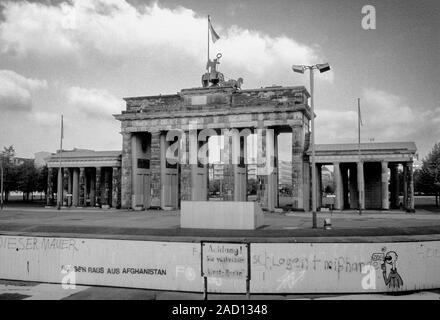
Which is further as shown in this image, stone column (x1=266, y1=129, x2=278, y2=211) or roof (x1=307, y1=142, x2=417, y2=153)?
stone column (x1=266, y1=129, x2=278, y2=211)

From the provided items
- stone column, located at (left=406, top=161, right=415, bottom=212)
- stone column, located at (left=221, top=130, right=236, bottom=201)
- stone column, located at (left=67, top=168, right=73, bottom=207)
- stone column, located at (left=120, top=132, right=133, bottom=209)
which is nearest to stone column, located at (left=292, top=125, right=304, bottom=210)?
stone column, located at (left=221, top=130, right=236, bottom=201)

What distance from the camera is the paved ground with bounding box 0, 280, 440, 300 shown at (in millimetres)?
15491

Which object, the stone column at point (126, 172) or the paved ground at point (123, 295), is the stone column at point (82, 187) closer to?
the stone column at point (126, 172)

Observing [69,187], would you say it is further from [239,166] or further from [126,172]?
[239,166]

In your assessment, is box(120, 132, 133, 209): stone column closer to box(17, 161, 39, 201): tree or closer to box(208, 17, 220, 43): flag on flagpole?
box(208, 17, 220, 43): flag on flagpole

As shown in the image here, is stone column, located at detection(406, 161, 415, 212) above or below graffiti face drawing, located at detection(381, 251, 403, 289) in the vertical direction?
above

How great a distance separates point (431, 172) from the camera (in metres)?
60.5

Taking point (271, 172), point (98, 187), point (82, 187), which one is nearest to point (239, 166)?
point (271, 172)

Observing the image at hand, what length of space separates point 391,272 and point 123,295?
1093cm

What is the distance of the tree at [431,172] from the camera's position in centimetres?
6012

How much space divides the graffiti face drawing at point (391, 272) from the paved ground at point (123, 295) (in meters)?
0.46

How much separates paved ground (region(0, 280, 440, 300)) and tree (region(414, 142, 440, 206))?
49.9 m

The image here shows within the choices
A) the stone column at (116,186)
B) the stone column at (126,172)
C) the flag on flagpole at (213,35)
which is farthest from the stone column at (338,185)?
the stone column at (116,186)
